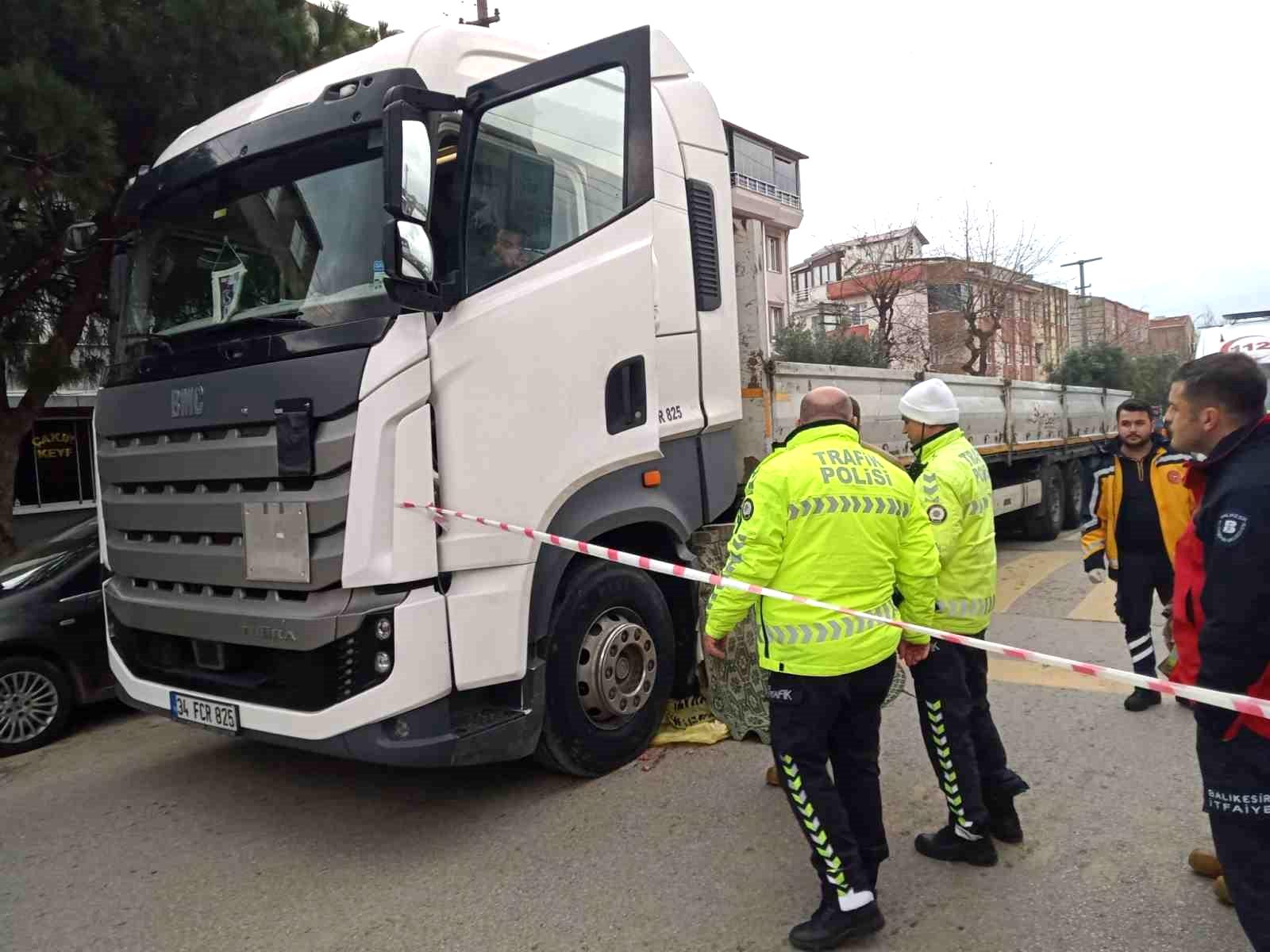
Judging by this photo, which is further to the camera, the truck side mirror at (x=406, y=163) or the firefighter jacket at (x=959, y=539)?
the firefighter jacket at (x=959, y=539)

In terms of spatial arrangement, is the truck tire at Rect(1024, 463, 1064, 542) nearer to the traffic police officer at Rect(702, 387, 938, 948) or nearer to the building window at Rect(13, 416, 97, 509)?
the traffic police officer at Rect(702, 387, 938, 948)

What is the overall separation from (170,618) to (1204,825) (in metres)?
4.29

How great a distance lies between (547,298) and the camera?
3.89 metres

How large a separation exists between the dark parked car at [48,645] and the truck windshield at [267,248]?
1988 millimetres

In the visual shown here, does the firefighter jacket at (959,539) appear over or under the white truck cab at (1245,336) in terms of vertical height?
under

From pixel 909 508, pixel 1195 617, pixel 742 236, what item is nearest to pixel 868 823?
pixel 909 508

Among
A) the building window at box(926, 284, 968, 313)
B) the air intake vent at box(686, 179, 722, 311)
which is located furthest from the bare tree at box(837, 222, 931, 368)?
the air intake vent at box(686, 179, 722, 311)

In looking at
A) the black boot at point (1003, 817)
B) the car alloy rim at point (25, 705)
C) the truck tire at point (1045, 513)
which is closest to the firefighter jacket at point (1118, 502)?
the black boot at point (1003, 817)

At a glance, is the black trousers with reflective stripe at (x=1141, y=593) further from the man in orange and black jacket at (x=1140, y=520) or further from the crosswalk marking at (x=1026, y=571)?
the crosswalk marking at (x=1026, y=571)

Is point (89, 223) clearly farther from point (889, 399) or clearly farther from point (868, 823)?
point (889, 399)

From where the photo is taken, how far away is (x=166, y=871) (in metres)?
3.75

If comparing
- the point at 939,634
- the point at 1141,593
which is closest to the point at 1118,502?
the point at 1141,593

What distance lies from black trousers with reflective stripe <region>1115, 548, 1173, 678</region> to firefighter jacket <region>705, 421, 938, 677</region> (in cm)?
288

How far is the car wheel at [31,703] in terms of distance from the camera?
17.5 feet
